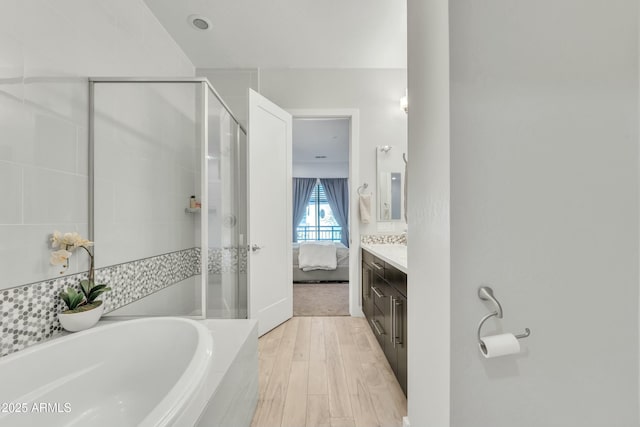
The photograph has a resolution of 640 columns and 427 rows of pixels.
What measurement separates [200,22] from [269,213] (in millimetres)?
1626

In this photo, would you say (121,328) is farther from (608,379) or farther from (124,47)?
(608,379)

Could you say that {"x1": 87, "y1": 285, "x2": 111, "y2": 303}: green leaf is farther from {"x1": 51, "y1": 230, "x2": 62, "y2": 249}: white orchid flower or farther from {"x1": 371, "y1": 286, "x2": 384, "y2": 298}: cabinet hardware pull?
{"x1": 371, "y1": 286, "x2": 384, "y2": 298}: cabinet hardware pull

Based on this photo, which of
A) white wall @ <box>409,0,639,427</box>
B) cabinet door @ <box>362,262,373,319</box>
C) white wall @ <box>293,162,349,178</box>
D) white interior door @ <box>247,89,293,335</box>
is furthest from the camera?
white wall @ <box>293,162,349,178</box>

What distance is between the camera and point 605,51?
2.39 ft

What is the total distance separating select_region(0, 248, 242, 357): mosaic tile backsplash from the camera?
976 mm

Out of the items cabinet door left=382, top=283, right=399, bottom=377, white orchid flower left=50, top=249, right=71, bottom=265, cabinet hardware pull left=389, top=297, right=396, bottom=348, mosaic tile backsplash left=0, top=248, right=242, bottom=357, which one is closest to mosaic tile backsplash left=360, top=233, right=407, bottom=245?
cabinet door left=382, top=283, right=399, bottom=377

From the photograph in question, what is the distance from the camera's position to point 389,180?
280cm

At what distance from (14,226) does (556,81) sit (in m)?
1.93

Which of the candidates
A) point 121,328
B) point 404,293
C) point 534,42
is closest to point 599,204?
point 534,42

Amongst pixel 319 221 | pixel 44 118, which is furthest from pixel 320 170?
pixel 44 118

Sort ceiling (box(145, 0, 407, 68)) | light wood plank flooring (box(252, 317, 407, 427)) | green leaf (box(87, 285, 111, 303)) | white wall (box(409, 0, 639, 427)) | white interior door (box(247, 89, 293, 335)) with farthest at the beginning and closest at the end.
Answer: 1. white interior door (box(247, 89, 293, 335))
2. ceiling (box(145, 0, 407, 68))
3. light wood plank flooring (box(252, 317, 407, 427))
4. green leaf (box(87, 285, 111, 303))
5. white wall (box(409, 0, 639, 427))

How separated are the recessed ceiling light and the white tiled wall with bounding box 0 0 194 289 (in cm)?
58

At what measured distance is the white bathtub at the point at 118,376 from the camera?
81 centimetres

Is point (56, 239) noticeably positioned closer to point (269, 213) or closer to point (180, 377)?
point (180, 377)
